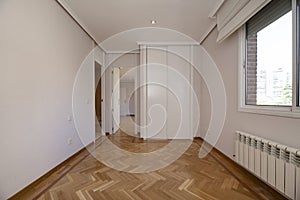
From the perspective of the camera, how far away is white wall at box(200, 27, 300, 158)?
1977mm

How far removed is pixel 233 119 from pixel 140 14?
2431mm

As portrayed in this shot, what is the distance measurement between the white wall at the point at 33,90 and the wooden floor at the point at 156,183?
0.24 meters

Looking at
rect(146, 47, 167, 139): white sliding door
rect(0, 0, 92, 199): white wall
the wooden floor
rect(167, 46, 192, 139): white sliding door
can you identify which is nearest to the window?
the wooden floor

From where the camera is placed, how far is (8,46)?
196 centimetres

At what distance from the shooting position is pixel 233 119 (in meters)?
3.23

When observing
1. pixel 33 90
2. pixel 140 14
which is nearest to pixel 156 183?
pixel 33 90

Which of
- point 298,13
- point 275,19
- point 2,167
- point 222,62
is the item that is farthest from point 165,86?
point 2,167

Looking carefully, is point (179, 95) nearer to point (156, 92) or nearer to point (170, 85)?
point (170, 85)

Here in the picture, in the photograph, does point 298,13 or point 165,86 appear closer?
point 298,13

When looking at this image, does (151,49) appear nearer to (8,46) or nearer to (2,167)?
(8,46)

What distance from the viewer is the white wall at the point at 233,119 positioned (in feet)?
6.48

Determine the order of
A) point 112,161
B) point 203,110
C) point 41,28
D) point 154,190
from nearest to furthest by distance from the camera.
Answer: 1. point 154,190
2. point 41,28
3. point 112,161
4. point 203,110

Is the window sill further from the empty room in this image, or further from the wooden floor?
the wooden floor

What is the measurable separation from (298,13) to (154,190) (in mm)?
2399
